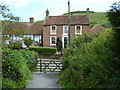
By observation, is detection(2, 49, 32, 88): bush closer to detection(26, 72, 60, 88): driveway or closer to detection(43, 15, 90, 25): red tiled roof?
detection(26, 72, 60, 88): driveway

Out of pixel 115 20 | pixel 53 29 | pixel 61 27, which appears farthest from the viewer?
pixel 53 29

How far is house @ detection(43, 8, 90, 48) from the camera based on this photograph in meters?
36.5

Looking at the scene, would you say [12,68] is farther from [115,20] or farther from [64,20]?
[64,20]

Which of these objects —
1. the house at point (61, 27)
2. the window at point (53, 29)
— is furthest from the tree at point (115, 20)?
the window at point (53, 29)

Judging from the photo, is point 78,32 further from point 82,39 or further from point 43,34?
point 82,39

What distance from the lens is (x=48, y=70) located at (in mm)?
17125

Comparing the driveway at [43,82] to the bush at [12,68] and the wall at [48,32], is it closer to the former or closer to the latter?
the bush at [12,68]

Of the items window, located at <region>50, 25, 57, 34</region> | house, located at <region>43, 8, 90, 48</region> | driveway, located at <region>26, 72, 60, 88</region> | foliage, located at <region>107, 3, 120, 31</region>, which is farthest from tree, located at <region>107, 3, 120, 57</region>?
window, located at <region>50, 25, 57, 34</region>

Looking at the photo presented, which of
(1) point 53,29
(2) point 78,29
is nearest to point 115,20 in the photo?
(2) point 78,29

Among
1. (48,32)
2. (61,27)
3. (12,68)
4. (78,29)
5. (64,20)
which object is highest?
(64,20)

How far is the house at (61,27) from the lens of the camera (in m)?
36.5

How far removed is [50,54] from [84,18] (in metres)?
10.5

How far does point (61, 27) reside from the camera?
37219 mm

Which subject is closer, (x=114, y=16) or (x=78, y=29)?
(x=114, y=16)
